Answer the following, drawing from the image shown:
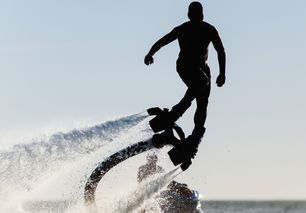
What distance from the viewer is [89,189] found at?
1805 cm

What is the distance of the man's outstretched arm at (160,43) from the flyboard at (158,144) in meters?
0.92

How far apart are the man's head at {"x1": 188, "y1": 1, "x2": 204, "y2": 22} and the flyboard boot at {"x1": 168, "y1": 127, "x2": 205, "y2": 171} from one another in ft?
6.71

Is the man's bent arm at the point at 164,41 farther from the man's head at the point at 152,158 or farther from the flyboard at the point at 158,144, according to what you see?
the man's head at the point at 152,158

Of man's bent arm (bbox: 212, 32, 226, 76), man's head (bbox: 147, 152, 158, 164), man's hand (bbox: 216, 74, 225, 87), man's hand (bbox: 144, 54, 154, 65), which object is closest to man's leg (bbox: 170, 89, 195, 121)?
man's hand (bbox: 216, 74, 225, 87)

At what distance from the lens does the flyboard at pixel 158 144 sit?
1673 cm

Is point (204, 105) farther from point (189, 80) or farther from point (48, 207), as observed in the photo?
point (48, 207)

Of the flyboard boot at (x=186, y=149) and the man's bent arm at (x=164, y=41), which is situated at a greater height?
the man's bent arm at (x=164, y=41)

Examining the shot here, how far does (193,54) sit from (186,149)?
70.0 inches

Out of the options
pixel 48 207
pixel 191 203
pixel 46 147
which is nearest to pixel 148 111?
pixel 46 147

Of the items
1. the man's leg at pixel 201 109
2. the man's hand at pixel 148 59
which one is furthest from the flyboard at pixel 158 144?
the man's hand at pixel 148 59

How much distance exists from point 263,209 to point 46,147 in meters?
68.6

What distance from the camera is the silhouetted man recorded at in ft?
54.5

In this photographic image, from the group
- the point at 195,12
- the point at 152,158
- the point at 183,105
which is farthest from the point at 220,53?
the point at 152,158

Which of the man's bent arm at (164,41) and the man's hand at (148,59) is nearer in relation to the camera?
the man's hand at (148,59)
